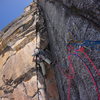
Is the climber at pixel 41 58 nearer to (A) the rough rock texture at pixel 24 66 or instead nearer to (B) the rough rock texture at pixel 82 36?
(A) the rough rock texture at pixel 24 66

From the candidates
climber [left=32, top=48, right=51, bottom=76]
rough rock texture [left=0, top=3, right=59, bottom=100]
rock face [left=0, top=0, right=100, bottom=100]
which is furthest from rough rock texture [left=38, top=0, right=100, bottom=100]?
climber [left=32, top=48, right=51, bottom=76]

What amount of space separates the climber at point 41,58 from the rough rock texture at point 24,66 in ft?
0.79

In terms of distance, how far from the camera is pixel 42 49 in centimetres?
978

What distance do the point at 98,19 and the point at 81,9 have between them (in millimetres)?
944

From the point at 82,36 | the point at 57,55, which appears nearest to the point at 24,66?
the point at 57,55

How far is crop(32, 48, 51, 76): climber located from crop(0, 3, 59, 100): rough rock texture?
24 cm

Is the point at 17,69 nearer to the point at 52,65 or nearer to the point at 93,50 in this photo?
the point at 52,65

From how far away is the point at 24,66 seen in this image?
931 cm

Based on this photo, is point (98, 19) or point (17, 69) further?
point (17, 69)

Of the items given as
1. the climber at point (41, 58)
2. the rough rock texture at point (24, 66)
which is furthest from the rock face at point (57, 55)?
the climber at point (41, 58)

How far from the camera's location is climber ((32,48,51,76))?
8.84 meters

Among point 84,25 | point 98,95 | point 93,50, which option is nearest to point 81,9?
point 84,25

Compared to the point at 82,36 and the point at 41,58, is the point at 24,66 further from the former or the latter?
the point at 82,36

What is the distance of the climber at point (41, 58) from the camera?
8.84 metres
